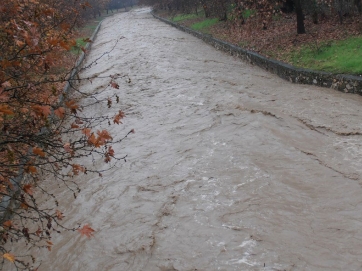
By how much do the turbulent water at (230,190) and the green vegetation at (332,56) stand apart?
0.87 metres

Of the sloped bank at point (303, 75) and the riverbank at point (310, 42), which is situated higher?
the riverbank at point (310, 42)

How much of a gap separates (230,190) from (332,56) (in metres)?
7.04

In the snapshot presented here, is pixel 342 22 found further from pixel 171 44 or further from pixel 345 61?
pixel 171 44

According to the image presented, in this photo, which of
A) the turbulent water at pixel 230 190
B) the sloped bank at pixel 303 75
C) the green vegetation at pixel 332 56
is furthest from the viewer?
the green vegetation at pixel 332 56

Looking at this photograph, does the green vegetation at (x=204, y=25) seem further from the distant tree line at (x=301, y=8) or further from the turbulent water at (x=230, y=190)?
the turbulent water at (x=230, y=190)

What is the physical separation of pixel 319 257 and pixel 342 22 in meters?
12.3

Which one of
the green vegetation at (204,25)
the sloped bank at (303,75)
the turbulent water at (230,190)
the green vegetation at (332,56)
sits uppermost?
the green vegetation at (204,25)

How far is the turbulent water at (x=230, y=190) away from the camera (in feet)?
15.3

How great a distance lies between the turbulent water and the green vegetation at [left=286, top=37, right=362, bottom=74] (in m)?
0.87

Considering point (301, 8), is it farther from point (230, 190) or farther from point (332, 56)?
point (230, 190)

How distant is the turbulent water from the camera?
184 inches

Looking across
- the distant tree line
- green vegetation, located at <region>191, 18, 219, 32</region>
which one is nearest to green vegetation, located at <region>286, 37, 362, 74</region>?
the distant tree line

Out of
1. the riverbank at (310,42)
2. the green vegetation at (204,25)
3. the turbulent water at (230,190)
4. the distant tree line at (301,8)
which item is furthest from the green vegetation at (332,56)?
the green vegetation at (204,25)

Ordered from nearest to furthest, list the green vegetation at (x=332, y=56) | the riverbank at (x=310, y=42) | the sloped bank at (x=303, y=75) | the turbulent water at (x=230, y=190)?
the turbulent water at (x=230, y=190) < the sloped bank at (x=303, y=75) < the green vegetation at (x=332, y=56) < the riverbank at (x=310, y=42)
